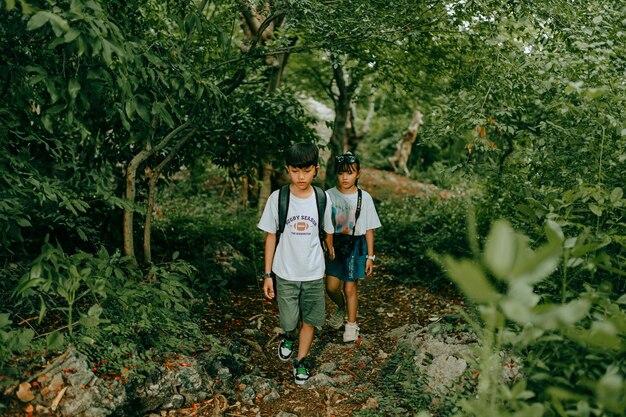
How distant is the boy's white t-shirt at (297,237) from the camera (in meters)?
3.78

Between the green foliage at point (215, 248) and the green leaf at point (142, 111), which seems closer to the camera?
the green leaf at point (142, 111)

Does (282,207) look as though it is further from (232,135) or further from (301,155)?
(232,135)

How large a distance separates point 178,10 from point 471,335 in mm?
3184

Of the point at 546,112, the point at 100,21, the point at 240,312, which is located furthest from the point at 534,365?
the point at 240,312

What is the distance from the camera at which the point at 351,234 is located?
4465 mm

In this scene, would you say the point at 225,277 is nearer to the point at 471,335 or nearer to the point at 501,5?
the point at 471,335

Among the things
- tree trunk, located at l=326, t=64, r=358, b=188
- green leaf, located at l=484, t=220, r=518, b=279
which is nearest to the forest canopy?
green leaf, located at l=484, t=220, r=518, b=279

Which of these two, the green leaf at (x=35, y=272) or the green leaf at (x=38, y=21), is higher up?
the green leaf at (x=38, y=21)

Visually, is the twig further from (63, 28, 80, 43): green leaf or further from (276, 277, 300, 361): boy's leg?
(63, 28, 80, 43): green leaf

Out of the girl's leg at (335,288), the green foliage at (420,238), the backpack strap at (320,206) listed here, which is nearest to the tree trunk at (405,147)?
the green foliage at (420,238)

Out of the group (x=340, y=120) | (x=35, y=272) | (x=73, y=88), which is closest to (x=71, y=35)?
(x=73, y=88)

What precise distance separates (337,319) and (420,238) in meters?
3.09

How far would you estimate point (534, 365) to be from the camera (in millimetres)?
2025

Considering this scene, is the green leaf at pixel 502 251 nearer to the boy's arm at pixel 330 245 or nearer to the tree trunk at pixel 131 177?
the boy's arm at pixel 330 245
